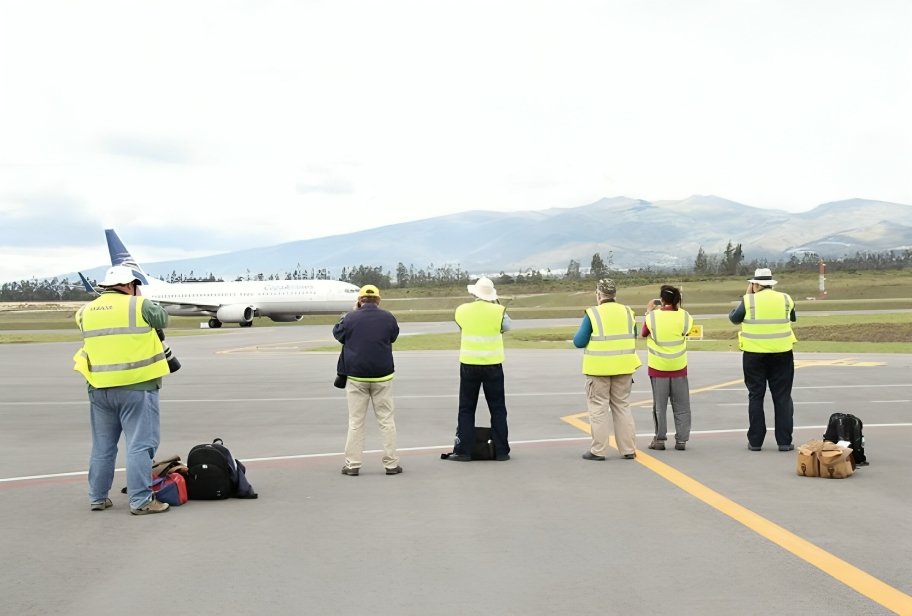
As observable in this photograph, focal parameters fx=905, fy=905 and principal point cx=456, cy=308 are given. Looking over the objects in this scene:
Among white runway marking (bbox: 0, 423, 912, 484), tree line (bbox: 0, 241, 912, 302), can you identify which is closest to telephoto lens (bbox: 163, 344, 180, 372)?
white runway marking (bbox: 0, 423, 912, 484)

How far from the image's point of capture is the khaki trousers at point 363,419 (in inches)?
375

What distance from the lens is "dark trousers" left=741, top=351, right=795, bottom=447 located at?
35.0 ft

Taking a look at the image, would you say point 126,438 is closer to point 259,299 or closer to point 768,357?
point 768,357

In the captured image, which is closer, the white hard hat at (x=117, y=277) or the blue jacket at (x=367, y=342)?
the white hard hat at (x=117, y=277)

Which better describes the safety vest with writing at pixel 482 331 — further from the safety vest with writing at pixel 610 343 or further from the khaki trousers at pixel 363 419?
the khaki trousers at pixel 363 419

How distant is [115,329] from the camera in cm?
802

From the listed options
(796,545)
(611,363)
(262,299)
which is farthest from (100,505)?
(262,299)

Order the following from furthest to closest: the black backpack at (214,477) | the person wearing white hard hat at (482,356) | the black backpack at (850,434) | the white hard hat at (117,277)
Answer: the person wearing white hard hat at (482,356) < the black backpack at (850,434) < the black backpack at (214,477) < the white hard hat at (117,277)

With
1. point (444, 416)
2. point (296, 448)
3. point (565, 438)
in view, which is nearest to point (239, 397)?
point (444, 416)

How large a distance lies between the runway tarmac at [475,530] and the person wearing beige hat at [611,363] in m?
0.51

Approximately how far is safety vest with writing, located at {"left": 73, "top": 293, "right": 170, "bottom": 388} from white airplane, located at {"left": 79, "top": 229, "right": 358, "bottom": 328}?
4994 cm

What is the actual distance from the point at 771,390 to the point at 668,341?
1.35 m

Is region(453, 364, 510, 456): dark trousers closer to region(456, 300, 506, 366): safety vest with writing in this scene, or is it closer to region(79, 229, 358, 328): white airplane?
region(456, 300, 506, 366): safety vest with writing

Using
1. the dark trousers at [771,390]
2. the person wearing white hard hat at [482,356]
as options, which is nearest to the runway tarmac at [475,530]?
the dark trousers at [771,390]
